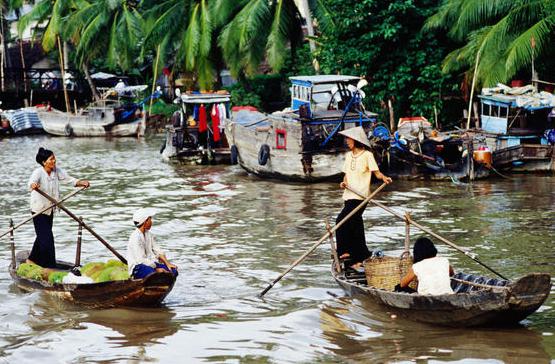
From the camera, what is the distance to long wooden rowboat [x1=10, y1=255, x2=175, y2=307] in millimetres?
8891

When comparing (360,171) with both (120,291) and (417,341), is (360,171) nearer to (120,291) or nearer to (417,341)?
(417,341)

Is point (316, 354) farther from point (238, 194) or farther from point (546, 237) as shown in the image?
point (238, 194)

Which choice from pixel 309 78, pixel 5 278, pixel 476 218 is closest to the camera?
pixel 5 278

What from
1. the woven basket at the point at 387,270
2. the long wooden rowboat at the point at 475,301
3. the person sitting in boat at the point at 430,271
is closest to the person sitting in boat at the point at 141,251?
the woven basket at the point at 387,270

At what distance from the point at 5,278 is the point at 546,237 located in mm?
6643

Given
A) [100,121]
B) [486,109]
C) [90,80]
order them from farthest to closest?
[90,80] → [100,121] → [486,109]

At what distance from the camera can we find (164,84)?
128 feet

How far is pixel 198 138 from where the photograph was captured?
22.5m

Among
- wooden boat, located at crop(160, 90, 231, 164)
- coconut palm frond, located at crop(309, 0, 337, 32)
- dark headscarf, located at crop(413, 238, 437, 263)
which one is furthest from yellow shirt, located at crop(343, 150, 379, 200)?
coconut palm frond, located at crop(309, 0, 337, 32)

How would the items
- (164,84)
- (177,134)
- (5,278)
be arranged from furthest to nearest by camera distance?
1. (164,84)
2. (177,134)
3. (5,278)

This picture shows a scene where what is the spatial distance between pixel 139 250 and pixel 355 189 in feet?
7.61

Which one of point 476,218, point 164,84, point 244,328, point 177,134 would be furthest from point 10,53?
point 244,328

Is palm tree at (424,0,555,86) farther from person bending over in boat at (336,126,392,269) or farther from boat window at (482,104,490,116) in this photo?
person bending over in boat at (336,126,392,269)

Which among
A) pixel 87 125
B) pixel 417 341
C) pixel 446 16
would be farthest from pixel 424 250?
pixel 87 125
